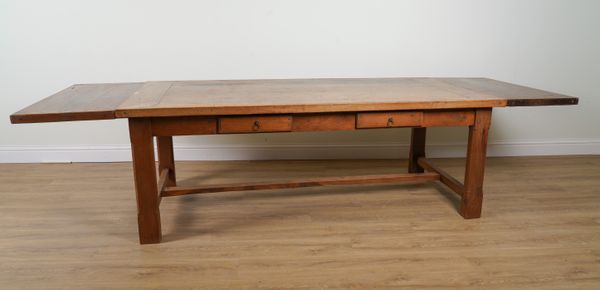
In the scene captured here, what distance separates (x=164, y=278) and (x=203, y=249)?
0.28m

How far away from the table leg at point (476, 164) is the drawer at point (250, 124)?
3.29ft

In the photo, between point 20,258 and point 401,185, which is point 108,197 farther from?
point 401,185

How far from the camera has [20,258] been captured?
194 centimetres

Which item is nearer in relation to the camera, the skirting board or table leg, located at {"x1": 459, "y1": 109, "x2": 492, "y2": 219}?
table leg, located at {"x1": 459, "y1": 109, "x2": 492, "y2": 219}

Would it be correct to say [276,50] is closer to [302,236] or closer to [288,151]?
[288,151]

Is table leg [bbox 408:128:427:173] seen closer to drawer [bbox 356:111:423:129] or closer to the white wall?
the white wall

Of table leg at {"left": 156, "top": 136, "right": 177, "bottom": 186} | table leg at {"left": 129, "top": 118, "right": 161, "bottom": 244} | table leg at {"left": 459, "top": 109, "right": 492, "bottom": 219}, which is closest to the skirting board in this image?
table leg at {"left": 156, "top": 136, "right": 177, "bottom": 186}

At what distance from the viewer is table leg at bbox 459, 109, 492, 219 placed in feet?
7.18

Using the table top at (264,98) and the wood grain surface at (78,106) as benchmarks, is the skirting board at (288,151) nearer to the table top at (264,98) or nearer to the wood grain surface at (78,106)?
the table top at (264,98)

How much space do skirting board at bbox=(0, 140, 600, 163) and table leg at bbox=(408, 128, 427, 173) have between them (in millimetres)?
522

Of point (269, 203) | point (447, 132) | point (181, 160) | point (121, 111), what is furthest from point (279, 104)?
point (447, 132)

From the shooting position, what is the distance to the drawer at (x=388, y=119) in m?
2.05

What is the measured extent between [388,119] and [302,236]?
0.73m

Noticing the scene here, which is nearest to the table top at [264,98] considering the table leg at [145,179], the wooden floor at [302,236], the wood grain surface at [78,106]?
the wood grain surface at [78,106]
